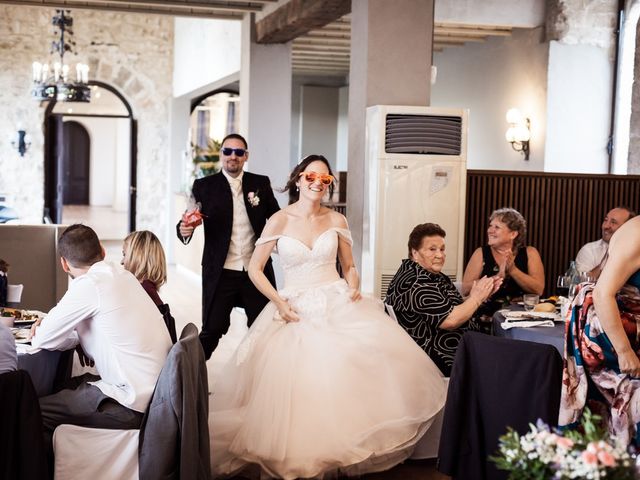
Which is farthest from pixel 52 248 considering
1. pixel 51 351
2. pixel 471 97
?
pixel 471 97

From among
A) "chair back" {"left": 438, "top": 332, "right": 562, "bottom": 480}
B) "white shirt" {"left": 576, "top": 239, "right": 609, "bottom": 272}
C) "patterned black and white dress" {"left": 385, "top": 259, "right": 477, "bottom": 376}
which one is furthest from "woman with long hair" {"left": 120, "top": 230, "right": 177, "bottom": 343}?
"white shirt" {"left": 576, "top": 239, "right": 609, "bottom": 272}

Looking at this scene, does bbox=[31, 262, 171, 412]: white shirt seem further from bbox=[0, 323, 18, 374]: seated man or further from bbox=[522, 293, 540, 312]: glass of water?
bbox=[522, 293, 540, 312]: glass of water

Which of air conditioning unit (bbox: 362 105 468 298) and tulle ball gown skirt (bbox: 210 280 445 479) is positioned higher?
air conditioning unit (bbox: 362 105 468 298)

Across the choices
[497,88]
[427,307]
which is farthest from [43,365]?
[497,88]

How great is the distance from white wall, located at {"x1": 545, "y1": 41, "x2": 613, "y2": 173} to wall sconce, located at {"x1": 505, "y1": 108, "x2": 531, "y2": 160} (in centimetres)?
41

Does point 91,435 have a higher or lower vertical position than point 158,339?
lower

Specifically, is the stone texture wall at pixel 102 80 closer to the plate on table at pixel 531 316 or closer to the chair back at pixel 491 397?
the plate on table at pixel 531 316

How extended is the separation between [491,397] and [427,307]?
47.6 inches

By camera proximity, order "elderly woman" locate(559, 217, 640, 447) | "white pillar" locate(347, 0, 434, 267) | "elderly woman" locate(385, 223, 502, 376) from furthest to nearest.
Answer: "white pillar" locate(347, 0, 434, 267) < "elderly woman" locate(385, 223, 502, 376) < "elderly woman" locate(559, 217, 640, 447)

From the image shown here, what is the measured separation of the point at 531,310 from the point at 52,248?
3.75 meters

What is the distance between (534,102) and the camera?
10141mm

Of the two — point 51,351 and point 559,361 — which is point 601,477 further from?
point 51,351

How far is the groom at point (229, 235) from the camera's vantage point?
5.14 m

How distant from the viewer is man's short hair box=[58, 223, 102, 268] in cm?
348
